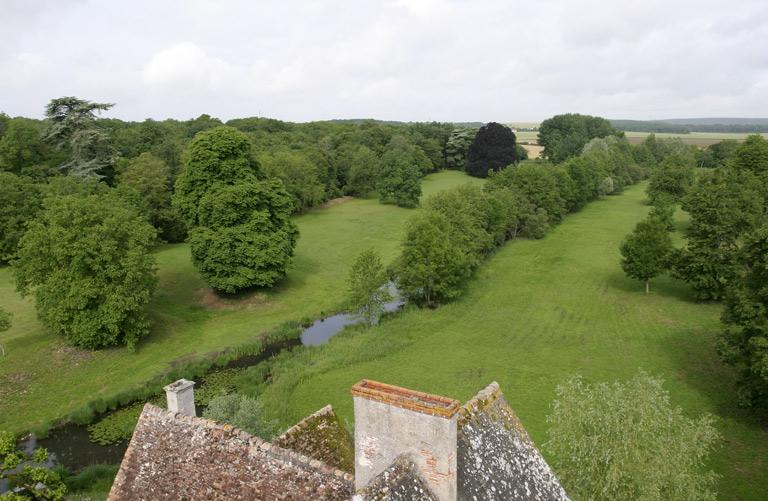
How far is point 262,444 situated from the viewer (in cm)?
1041

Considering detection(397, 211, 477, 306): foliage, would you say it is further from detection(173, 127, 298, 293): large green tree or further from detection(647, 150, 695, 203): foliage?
detection(647, 150, 695, 203): foliage

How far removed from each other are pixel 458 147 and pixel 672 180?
53047 millimetres

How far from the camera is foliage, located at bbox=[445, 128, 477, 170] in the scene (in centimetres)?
11581

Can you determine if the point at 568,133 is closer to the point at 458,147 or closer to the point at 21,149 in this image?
the point at 458,147

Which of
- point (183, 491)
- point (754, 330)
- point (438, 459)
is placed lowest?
point (754, 330)

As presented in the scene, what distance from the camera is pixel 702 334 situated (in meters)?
31.0

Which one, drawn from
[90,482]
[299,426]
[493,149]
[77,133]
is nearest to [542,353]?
[299,426]

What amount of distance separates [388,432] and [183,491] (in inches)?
200

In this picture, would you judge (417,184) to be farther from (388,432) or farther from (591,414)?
(388,432)

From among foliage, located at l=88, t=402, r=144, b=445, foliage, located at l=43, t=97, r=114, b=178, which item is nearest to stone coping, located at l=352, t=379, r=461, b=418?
foliage, located at l=88, t=402, r=144, b=445

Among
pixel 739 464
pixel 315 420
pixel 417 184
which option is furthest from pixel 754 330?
pixel 417 184

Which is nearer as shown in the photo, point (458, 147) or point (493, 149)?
point (493, 149)

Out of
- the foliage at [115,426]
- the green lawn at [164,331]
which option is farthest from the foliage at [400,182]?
the foliage at [115,426]

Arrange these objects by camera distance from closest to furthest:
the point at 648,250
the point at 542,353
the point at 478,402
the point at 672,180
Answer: the point at 478,402 < the point at 542,353 < the point at 648,250 < the point at 672,180
